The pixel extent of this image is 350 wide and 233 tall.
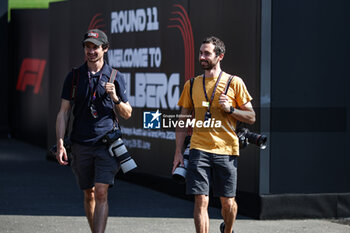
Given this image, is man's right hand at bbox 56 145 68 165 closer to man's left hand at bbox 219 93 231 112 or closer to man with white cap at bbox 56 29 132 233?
man with white cap at bbox 56 29 132 233

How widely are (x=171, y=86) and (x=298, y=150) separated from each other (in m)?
2.51

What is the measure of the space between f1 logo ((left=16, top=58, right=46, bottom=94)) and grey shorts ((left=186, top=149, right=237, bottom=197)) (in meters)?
12.3

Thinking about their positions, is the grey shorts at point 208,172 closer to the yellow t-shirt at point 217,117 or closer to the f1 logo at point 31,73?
the yellow t-shirt at point 217,117

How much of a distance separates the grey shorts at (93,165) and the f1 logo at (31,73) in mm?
12051

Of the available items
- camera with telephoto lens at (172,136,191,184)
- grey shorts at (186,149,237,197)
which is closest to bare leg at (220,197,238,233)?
grey shorts at (186,149,237,197)

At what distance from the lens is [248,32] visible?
30.5ft

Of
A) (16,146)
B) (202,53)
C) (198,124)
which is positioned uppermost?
(202,53)

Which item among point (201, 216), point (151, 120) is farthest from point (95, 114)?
point (151, 120)

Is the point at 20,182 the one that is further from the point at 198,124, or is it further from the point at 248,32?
the point at 198,124

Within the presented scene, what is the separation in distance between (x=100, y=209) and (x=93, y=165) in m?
0.44

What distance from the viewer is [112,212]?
31.6ft

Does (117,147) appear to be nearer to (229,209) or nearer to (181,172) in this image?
(181,172)

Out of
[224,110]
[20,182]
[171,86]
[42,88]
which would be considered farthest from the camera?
[42,88]

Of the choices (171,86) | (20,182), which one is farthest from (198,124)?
(20,182)
